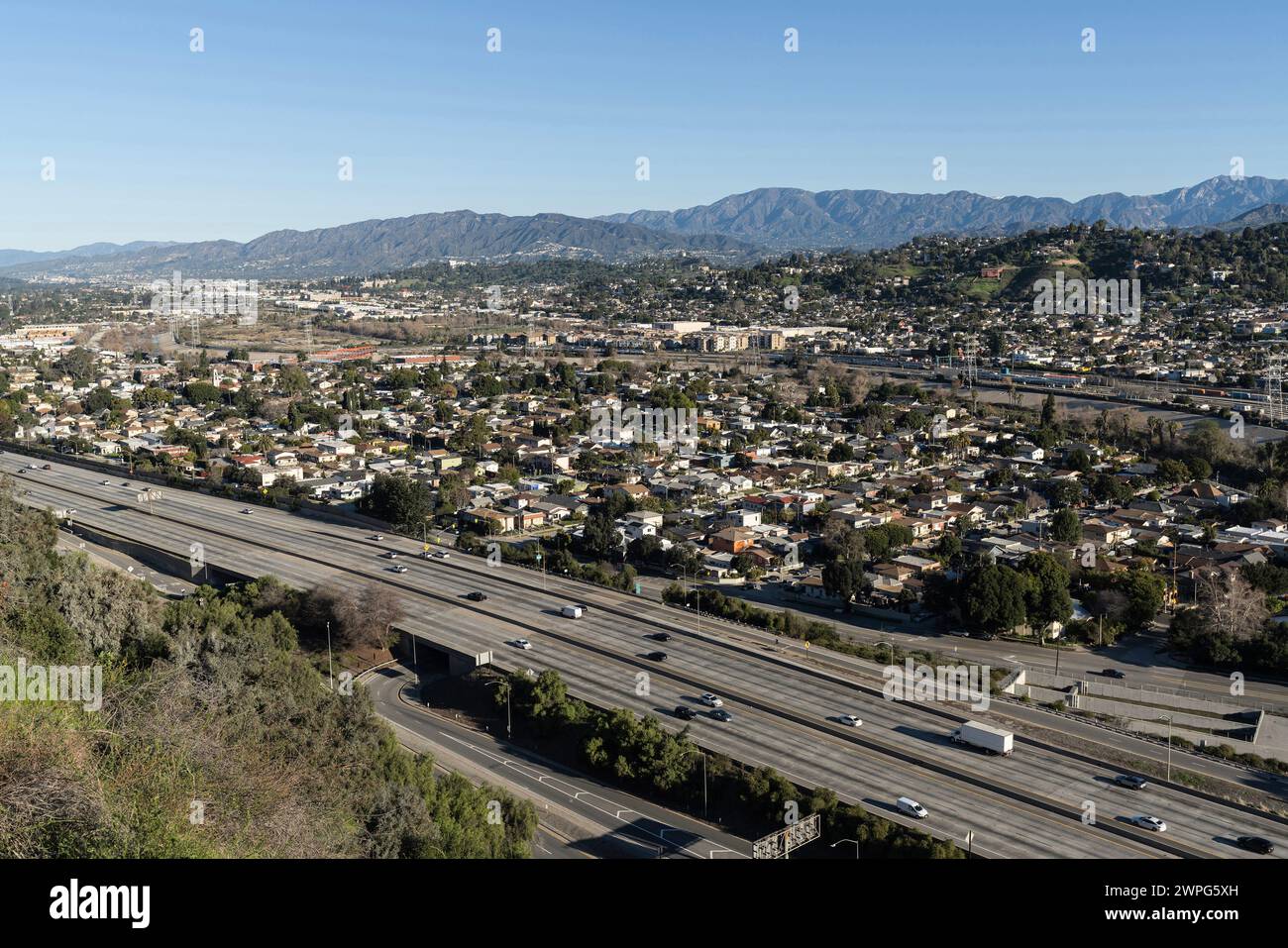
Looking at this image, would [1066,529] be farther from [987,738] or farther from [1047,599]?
[987,738]

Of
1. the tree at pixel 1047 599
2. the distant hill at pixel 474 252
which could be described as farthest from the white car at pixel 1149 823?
the distant hill at pixel 474 252

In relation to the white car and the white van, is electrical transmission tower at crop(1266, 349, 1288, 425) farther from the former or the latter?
the white van

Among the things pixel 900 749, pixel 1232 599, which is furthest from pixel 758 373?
pixel 900 749

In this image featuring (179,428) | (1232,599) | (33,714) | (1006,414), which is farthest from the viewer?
(1006,414)

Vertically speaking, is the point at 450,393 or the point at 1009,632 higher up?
the point at 450,393

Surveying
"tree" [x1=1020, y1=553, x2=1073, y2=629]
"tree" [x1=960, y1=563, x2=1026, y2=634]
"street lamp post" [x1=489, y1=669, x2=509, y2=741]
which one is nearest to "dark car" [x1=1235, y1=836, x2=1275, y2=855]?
"tree" [x1=960, y1=563, x2=1026, y2=634]

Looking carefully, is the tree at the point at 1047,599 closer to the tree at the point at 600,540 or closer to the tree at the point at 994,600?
the tree at the point at 994,600
